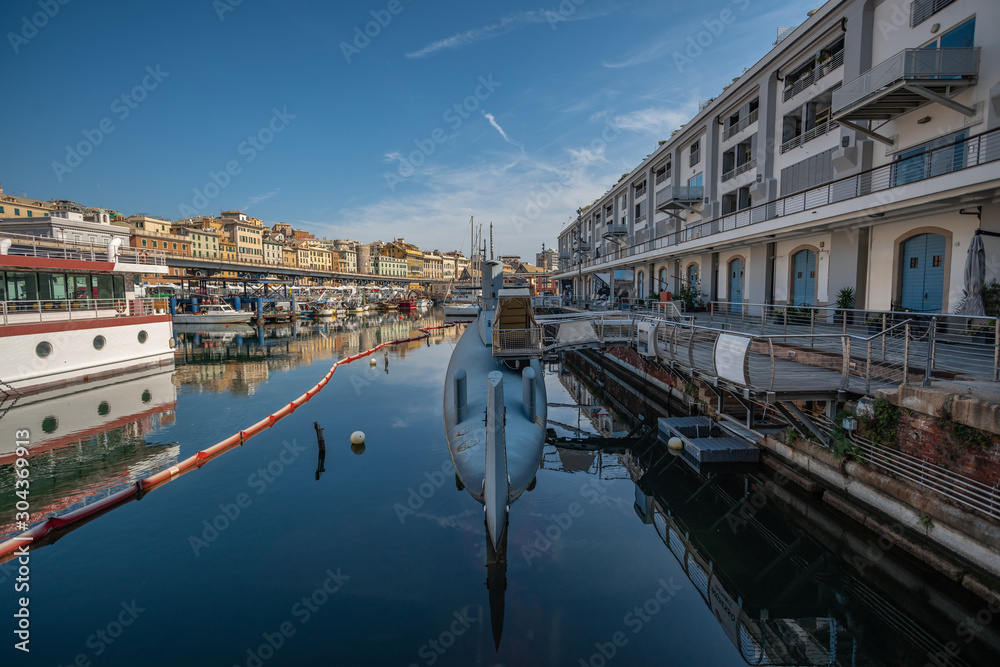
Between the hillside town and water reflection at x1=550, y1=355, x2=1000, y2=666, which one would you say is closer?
water reflection at x1=550, y1=355, x2=1000, y2=666

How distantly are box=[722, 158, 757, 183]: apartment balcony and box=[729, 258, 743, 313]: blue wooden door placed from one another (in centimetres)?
538

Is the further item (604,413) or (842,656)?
(604,413)

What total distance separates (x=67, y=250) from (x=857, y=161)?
42501mm

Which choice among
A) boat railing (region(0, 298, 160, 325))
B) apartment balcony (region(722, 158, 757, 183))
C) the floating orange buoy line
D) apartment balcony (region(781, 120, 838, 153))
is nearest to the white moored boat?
boat railing (region(0, 298, 160, 325))

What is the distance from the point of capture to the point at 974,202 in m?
14.5

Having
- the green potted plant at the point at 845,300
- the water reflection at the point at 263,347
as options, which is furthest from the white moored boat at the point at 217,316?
the green potted plant at the point at 845,300

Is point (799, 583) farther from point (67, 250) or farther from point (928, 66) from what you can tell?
point (67, 250)

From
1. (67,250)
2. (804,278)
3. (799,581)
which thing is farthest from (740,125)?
(67,250)

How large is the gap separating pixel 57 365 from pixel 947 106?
40687 mm

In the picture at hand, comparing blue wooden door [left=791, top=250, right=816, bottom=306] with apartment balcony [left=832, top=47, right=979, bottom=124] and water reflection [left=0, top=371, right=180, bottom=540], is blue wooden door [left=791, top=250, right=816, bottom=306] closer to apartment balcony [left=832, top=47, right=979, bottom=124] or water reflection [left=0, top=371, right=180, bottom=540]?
apartment balcony [left=832, top=47, right=979, bottom=124]

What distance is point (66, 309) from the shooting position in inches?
1056

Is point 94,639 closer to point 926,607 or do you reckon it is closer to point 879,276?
point 926,607

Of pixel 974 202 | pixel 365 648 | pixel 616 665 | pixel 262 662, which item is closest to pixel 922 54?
pixel 974 202

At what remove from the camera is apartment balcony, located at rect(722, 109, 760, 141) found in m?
27.4
